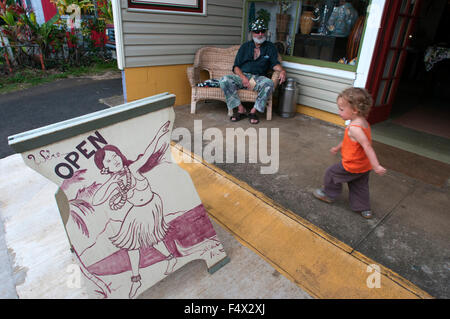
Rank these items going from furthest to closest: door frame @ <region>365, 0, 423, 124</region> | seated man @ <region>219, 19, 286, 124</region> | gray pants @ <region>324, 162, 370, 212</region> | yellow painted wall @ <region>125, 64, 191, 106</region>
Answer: yellow painted wall @ <region>125, 64, 191, 106</region>, seated man @ <region>219, 19, 286, 124</region>, door frame @ <region>365, 0, 423, 124</region>, gray pants @ <region>324, 162, 370, 212</region>

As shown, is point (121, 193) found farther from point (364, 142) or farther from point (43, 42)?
point (43, 42)

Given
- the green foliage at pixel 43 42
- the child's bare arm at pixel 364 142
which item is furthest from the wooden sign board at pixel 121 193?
the green foliage at pixel 43 42

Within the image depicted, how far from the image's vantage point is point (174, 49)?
459cm

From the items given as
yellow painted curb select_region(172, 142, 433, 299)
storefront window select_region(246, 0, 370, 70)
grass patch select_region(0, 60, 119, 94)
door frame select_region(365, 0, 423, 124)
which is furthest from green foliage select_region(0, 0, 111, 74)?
door frame select_region(365, 0, 423, 124)

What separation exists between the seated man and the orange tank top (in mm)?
2201

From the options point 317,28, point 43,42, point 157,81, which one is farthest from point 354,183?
point 43,42

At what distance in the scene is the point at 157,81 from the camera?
459 cm

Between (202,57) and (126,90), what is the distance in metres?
1.44

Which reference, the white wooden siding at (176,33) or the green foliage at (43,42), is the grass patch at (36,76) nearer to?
the green foliage at (43,42)

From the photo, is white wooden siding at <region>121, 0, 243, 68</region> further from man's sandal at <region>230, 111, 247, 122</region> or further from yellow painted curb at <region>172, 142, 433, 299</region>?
yellow painted curb at <region>172, 142, 433, 299</region>

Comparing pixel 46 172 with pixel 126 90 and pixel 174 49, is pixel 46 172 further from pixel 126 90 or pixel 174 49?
pixel 174 49

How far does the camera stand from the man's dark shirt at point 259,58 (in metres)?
4.42

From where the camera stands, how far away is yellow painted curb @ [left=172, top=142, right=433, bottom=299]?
65.8 inches
